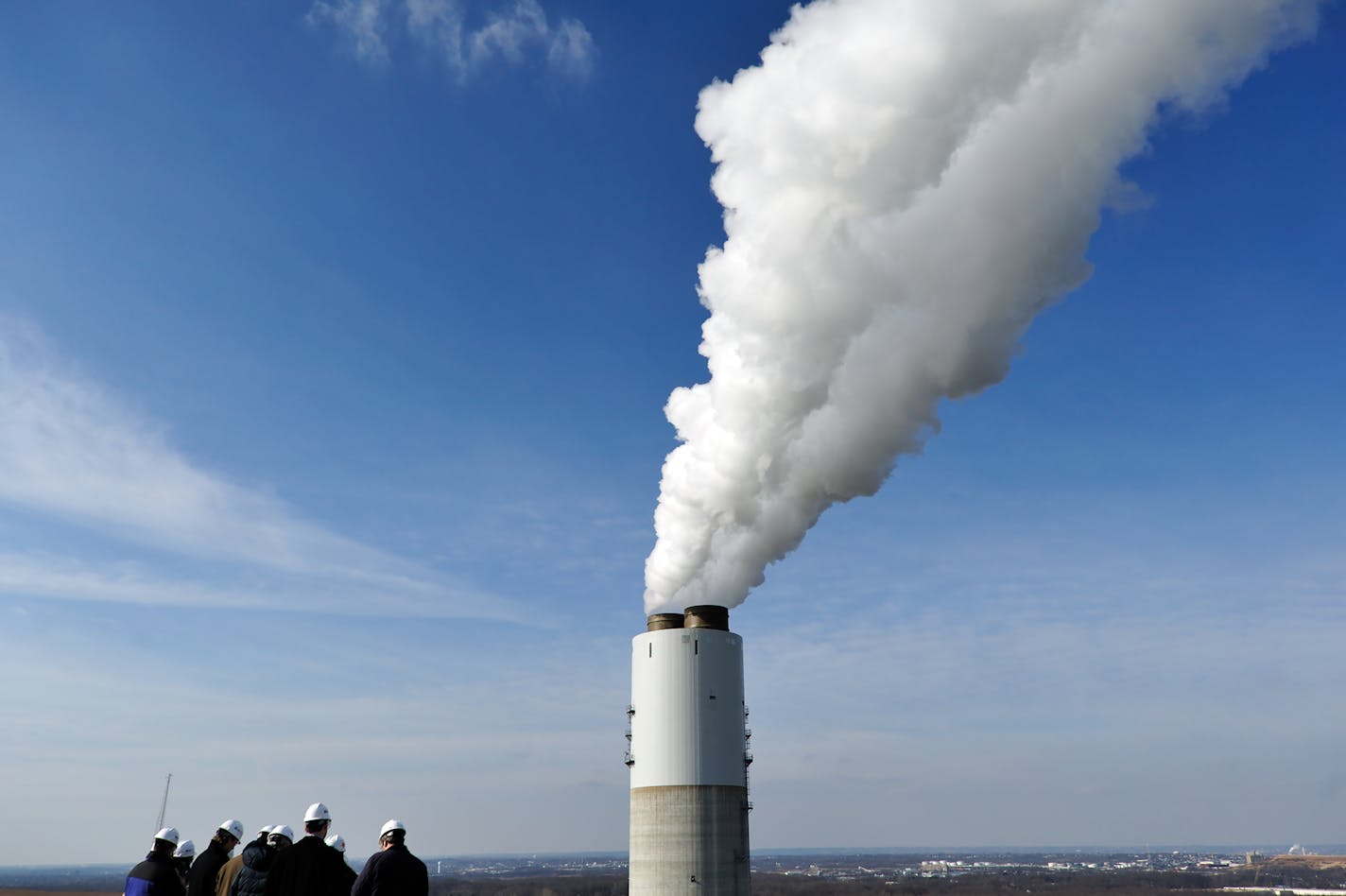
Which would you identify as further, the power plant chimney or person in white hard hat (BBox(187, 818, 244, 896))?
the power plant chimney

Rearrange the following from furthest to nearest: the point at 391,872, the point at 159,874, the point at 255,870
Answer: the point at 159,874 → the point at 255,870 → the point at 391,872

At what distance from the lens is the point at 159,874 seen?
11977mm

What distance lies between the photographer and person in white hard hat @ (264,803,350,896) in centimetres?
1027

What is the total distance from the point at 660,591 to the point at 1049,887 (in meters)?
194

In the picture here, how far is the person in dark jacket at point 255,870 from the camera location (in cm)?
1051

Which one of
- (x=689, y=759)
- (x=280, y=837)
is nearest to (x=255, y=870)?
(x=280, y=837)

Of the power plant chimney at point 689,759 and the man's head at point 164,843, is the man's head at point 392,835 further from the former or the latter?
the power plant chimney at point 689,759

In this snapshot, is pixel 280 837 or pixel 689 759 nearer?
pixel 280 837

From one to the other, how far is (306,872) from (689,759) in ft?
49.6

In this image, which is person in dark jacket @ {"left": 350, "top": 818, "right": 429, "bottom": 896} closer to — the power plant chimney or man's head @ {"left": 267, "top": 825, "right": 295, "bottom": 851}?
man's head @ {"left": 267, "top": 825, "right": 295, "bottom": 851}

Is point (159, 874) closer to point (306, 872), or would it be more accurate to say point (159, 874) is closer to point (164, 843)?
point (164, 843)

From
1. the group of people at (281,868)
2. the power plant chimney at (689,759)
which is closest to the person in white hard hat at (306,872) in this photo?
the group of people at (281,868)

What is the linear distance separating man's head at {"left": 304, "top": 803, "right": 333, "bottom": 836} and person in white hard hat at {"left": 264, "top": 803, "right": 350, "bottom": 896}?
0.29 metres

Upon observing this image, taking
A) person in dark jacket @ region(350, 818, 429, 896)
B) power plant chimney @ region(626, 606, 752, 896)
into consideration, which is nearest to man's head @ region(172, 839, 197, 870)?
person in dark jacket @ region(350, 818, 429, 896)
